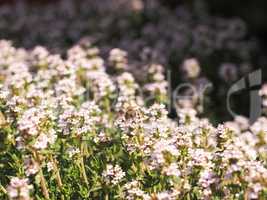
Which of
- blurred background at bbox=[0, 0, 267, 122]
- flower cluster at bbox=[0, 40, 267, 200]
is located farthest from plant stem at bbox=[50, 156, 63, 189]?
blurred background at bbox=[0, 0, 267, 122]

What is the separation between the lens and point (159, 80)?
6.24m

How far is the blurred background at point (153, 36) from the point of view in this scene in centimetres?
730

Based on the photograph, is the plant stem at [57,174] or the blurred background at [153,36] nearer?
the plant stem at [57,174]

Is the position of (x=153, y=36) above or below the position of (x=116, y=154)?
above

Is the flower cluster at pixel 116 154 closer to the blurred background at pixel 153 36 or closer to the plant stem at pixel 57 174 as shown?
the plant stem at pixel 57 174

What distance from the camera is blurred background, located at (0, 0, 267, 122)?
7.30m

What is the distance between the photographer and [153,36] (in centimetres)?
828

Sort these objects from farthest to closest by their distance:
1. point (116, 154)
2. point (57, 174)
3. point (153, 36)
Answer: point (153, 36), point (116, 154), point (57, 174)

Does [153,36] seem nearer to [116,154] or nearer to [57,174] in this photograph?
[116,154]

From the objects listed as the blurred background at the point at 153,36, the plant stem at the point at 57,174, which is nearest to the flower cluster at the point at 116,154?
the plant stem at the point at 57,174

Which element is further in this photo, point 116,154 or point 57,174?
point 116,154

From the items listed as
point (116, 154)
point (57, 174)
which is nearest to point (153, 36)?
point (116, 154)

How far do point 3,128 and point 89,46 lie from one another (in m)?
3.04

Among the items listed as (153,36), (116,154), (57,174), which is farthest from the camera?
(153,36)
